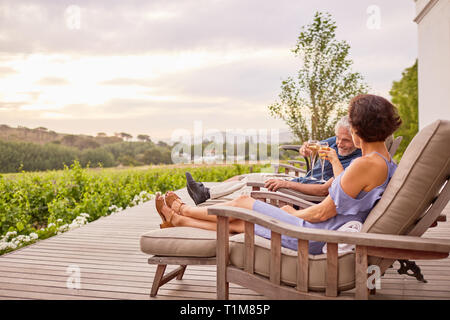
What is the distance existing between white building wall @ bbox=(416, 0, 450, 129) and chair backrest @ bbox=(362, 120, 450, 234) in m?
6.95

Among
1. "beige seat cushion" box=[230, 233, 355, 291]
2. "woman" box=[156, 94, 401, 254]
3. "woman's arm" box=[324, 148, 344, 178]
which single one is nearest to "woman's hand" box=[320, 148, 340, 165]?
"woman's arm" box=[324, 148, 344, 178]

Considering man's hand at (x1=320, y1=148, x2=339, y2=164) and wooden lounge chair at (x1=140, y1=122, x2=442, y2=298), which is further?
man's hand at (x1=320, y1=148, x2=339, y2=164)

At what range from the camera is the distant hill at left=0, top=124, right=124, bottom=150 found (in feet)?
30.3

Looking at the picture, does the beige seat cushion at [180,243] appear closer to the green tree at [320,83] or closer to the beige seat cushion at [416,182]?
the beige seat cushion at [416,182]

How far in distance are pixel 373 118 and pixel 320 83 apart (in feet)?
26.5

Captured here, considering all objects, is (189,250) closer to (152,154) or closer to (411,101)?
A: (152,154)

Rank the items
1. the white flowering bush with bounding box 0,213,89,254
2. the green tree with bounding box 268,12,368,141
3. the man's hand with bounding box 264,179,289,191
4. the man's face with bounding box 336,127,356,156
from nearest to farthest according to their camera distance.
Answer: the man's face with bounding box 336,127,356,156
the man's hand with bounding box 264,179,289,191
the white flowering bush with bounding box 0,213,89,254
the green tree with bounding box 268,12,368,141

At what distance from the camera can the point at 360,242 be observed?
1496mm

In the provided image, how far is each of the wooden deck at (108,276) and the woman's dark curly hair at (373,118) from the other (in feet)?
3.47

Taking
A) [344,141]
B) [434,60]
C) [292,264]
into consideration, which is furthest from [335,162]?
[434,60]

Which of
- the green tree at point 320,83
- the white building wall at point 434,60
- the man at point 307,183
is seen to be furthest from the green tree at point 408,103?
the man at point 307,183

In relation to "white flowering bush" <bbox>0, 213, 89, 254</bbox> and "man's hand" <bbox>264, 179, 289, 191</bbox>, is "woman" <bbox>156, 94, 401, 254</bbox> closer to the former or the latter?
"man's hand" <bbox>264, 179, 289, 191</bbox>

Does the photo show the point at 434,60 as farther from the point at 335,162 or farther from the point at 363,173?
the point at 363,173

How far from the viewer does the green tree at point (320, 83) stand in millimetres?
9344
